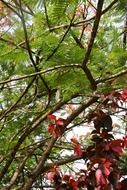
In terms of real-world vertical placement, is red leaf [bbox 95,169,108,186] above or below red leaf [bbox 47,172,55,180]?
below

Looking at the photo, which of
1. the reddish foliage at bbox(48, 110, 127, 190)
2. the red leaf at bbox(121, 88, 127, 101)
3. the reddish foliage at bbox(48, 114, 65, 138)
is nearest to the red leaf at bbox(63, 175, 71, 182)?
the reddish foliage at bbox(48, 110, 127, 190)

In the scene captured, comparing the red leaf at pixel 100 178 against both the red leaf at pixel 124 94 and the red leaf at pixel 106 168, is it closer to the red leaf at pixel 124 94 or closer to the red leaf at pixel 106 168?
the red leaf at pixel 106 168

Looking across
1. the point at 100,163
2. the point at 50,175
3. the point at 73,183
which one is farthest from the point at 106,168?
the point at 50,175

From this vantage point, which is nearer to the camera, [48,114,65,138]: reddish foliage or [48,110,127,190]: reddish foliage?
[48,110,127,190]: reddish foliage

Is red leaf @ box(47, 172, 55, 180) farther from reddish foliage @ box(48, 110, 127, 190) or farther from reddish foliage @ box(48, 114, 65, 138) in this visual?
reddish foliage @ box(48, 114, 65, 138)

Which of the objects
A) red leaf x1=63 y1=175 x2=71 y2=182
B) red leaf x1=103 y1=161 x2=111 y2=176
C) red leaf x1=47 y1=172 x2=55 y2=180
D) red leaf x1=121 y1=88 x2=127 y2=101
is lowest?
red leaf x1=103 y1=161 x2=111 y2=176

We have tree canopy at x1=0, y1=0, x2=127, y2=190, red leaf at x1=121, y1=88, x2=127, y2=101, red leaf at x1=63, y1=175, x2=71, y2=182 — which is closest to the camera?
tree canopy at x1=0, y1=0, x2=127, y2=190

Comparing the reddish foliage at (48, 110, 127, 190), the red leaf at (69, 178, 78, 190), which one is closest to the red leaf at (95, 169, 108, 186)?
the reddish foliage at (48, 110, 127, 190)

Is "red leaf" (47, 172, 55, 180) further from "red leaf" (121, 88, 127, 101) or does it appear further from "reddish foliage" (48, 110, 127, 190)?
"red leaf" (121, 88, 127, 101)

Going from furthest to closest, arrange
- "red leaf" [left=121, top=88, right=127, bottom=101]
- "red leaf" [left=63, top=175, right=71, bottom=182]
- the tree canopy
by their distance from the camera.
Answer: "red leaf" [left=63, top=175, right=71, bottom=182] < "red leaf" [left=121, top=88, right=127, bottom=101] < the tree canopy

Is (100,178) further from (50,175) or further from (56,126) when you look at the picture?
(56,126)

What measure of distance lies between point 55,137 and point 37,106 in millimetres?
675

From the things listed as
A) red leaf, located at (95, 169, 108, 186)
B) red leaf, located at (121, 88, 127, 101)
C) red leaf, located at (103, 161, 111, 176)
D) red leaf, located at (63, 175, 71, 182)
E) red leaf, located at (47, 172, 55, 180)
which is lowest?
red leaf, located at (95, 169, 108, 186)

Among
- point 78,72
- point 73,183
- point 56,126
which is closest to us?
point 78,72
